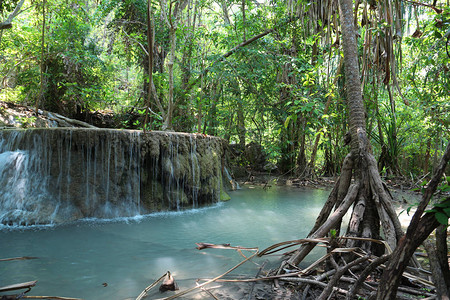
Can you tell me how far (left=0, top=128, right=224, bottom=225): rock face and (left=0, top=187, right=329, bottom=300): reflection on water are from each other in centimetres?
51

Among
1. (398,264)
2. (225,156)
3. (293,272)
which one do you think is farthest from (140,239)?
(225,156)

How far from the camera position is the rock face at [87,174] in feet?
17.5

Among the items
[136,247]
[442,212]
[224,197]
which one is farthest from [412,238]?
[224,197]

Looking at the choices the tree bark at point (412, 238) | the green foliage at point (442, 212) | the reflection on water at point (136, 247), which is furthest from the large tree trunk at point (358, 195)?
the green foliage at point (442, 212)

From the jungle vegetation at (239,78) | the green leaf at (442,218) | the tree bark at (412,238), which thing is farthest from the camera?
the jungle vegetation at (239,78)

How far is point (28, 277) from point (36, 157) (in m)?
3.46

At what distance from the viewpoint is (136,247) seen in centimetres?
380

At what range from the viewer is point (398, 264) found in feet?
4.30

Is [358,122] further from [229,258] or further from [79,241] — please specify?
[79,241]

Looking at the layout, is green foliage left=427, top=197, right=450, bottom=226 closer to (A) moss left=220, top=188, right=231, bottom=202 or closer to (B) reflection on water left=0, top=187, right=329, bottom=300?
(B) reflection on water left=0, top=187, right=329, bottom=300

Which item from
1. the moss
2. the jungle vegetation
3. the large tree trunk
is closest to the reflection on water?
the large tree trunk

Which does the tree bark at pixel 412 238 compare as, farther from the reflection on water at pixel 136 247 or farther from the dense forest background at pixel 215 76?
the dense forest background at pixel 215 76

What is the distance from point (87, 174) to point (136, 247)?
2.70 m

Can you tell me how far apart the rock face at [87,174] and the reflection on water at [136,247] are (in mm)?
507
